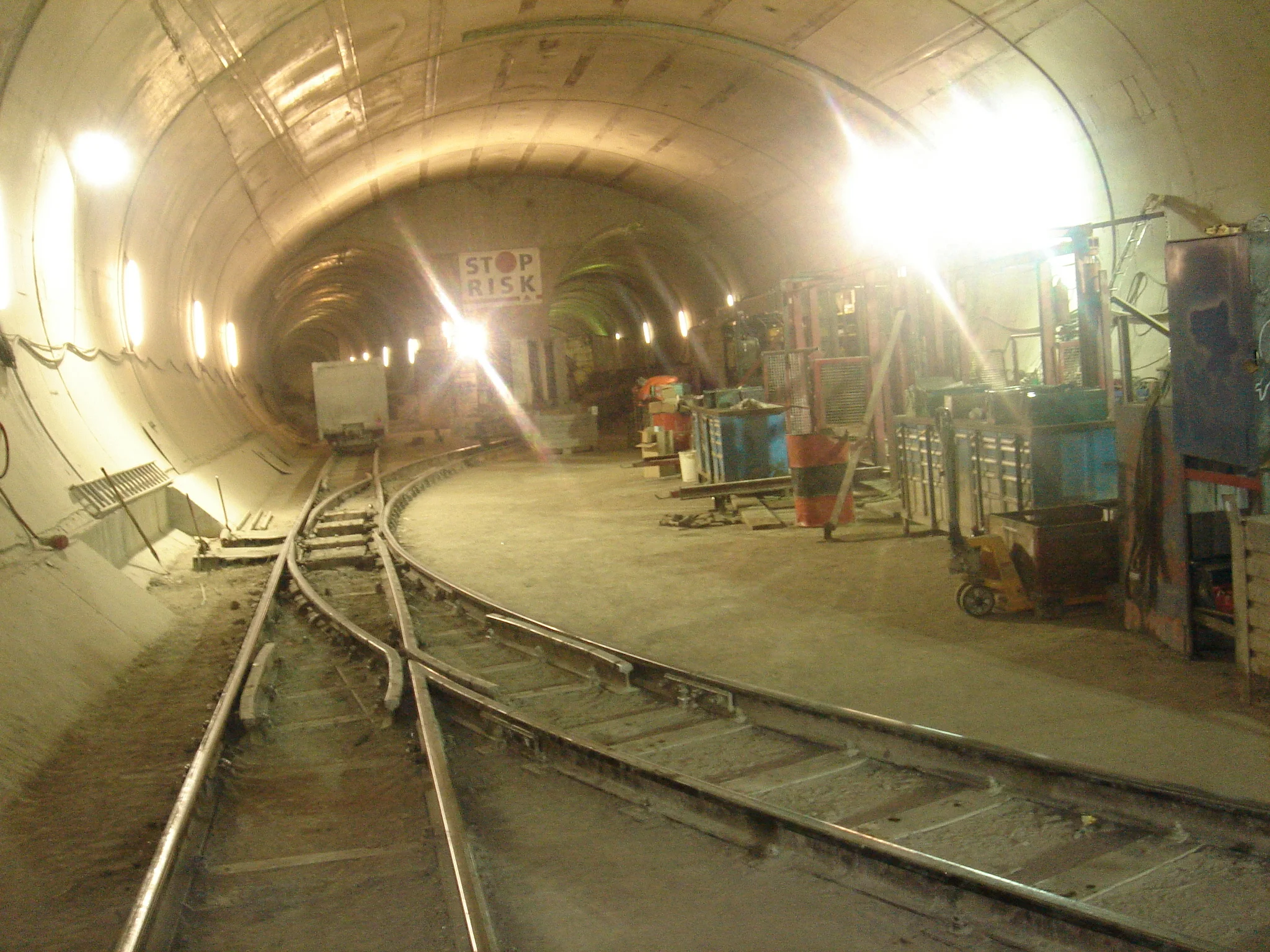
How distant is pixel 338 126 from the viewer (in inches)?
665

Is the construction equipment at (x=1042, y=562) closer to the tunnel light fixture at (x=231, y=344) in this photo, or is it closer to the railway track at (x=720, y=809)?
the railway track at (x=720, y=809)

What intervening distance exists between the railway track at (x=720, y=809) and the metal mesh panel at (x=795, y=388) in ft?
21.7

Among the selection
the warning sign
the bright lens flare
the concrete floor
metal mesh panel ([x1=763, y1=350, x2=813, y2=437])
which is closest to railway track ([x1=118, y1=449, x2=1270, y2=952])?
the concrete floor

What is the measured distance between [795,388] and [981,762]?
30.1ft

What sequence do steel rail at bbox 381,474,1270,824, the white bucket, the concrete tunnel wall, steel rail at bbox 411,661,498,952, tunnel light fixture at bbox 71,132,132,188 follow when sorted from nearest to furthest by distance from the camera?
steel rail at bbox 411,661,498,952
steel rail at bbox 381,474,1270,824
the concrete tunnel wall
tunnel light fixture at bbox 71,132,132,188
the white bucket

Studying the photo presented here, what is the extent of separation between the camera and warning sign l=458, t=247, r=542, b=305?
25.3 m

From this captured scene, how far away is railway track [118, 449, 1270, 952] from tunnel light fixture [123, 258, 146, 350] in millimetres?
9081

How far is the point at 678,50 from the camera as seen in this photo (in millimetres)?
16469

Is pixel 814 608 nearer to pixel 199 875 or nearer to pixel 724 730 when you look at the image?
pixel 724 730

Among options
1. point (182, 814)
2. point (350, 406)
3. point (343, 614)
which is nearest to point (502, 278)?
point (350, 406)

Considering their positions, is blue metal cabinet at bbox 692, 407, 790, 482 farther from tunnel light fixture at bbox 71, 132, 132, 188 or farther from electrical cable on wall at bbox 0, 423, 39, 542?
electrical cable on wall at bbox 0, 423, 39, 542

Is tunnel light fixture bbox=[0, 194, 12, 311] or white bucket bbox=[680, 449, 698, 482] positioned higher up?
tunnel light fixture bbox=[0, 194, 12, 311]

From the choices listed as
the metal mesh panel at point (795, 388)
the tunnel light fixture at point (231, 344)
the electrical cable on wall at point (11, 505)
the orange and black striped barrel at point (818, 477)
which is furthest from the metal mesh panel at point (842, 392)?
the tunnel light fixture at point (231, 344)

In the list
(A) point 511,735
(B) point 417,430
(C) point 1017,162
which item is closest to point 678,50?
(C) point 1017,162
